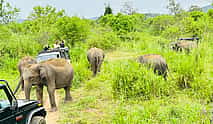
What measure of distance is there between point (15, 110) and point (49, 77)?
3124 millimetres

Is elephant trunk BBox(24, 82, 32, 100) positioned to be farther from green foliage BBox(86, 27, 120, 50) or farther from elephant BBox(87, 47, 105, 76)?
green foliage BBox(86, 27, 120, 50)

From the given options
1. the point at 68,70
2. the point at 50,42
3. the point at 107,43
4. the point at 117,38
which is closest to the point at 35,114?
the point at 68,70

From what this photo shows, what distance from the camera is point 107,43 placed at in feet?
70.5

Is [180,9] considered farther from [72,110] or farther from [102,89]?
[72,110]

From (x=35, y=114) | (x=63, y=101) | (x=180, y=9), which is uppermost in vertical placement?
(x=180, y=9)

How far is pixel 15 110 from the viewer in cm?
397

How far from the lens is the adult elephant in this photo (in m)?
6.71

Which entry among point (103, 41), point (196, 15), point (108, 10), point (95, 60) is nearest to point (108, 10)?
point (108, 10)

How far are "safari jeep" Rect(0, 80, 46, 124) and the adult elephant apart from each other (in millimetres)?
2111

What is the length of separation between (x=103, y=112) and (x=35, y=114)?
2311mm

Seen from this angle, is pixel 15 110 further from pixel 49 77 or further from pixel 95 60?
pixel 95 60

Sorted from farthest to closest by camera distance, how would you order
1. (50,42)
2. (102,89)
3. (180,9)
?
1. (180,9)
2. (50,42)
3. (102,89)

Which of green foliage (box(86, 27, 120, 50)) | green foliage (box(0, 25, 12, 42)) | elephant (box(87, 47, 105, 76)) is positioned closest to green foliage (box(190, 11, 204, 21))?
green foliage (box(86, 27, 120, 50))

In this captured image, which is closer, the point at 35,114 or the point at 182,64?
the point at 35,114
